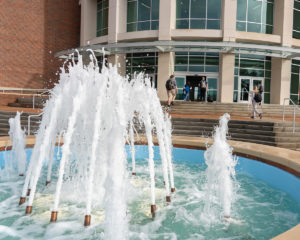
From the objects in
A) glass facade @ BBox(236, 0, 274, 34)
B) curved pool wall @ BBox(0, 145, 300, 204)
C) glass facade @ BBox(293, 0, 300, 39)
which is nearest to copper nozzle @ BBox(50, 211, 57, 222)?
curved pool wall @ BBox(0, 145, 300, 204)

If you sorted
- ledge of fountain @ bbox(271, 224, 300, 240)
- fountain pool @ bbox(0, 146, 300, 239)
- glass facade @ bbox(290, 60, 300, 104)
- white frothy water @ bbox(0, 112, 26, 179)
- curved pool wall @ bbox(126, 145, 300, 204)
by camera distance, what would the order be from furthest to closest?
1. glass facade @ bbox(290, 60, 300, 104)
2. white frothy water @ bbox(0, 112, 26, 179)
3. curved pool wall @ bbox(126, 145, 300, 204)
4. fountain pool @ bbox(0, 146, 300, 239)
5. ledge of fountain @ bbox(271, 224, 300, 240)

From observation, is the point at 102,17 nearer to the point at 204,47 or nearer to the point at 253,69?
the point at 204,47

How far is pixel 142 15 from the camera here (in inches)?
971

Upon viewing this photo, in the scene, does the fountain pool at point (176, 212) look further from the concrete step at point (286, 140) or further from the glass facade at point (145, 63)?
the glass facade at point (145, 63)

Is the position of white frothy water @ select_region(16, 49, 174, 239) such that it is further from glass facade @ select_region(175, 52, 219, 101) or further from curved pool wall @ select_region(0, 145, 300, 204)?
glass facade @ select_region(175, 52, 219, 101)

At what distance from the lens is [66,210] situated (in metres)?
4.64

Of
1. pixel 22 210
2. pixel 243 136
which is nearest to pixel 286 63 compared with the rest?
pixel 243 136

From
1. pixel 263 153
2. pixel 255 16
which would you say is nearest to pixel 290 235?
pixel 263 153

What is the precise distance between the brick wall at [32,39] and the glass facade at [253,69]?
707 inches

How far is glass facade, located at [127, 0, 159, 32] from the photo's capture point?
24.1 metres

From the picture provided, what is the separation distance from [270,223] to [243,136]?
731cm

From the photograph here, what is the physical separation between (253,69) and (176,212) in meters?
22.9

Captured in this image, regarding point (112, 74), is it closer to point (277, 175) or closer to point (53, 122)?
point (53, 122)

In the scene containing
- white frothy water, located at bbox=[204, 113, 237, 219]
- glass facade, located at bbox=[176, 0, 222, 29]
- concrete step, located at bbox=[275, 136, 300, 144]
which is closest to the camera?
white frothy water, located at bbox=[204, 113, 237, 219]
